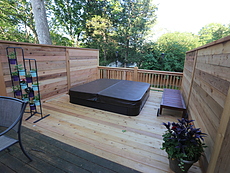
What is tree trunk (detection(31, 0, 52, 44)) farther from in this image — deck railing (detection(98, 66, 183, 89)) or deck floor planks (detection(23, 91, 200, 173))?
deck floor planks (detection(23, 91, 200, 173))

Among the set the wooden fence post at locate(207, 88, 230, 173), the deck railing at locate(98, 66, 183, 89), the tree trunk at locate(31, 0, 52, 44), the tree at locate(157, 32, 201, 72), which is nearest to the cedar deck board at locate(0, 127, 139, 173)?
the wooden fence post at locate(207, 88, 230, 173)

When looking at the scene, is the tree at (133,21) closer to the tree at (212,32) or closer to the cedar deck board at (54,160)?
the tree at (212,32)

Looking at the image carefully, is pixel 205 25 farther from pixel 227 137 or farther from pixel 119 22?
pixel 227 137

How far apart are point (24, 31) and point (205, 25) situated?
1796 cm

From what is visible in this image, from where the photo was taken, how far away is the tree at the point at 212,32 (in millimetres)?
11031

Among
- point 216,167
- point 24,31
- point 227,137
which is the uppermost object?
point 24,31

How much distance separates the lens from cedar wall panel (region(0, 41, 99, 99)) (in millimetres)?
2718

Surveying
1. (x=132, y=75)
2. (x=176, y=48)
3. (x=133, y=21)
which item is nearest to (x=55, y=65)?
(x=132, y=75)

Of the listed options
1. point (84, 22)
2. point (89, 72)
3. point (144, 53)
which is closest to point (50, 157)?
point (89, 72)

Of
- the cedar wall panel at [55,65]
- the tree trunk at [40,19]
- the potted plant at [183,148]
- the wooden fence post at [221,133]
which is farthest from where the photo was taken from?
the tree trunk at [40,19]

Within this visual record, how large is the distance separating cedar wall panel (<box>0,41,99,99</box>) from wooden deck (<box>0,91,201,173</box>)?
75 centimetres

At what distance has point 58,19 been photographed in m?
11.4

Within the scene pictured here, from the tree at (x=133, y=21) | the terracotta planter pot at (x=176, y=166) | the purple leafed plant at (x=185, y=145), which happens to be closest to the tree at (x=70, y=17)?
the tree at (x=133, y=21)

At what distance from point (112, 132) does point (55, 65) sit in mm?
2731
